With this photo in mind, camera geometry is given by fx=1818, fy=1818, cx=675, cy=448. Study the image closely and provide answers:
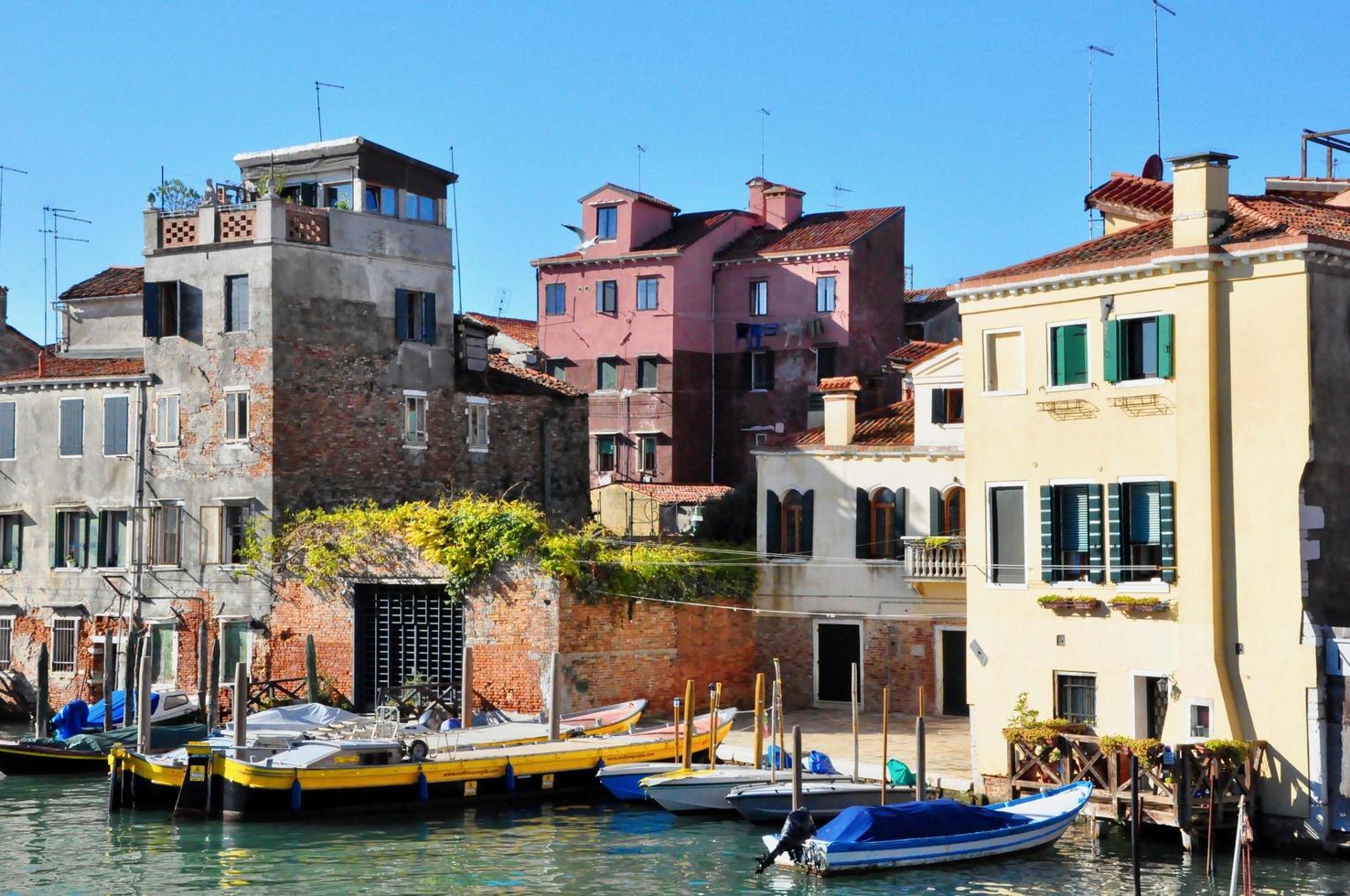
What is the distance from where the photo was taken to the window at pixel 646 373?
4762 cm

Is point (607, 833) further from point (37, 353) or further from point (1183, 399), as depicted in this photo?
point (37, 353)

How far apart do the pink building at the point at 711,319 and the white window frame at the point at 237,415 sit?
1328cm

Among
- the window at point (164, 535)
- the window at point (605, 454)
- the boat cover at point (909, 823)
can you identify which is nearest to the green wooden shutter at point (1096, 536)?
the boat cover at point (909, 823)

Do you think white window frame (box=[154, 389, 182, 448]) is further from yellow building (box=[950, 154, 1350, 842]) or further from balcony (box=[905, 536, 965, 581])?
yellow building (box=[950, 154, 1350, 842])

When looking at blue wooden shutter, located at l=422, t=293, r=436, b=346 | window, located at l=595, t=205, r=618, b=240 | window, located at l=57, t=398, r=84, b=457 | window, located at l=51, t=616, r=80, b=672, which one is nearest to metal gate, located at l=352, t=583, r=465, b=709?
blue wooden shutter, located at l=422, t=293, r=436, b=346

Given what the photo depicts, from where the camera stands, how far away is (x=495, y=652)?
33094 mm

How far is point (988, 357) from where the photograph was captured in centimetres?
2608

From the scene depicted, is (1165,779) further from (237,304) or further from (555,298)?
(555,298)

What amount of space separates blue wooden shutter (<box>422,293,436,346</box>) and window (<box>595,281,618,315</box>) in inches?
393

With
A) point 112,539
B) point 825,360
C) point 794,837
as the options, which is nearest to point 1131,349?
point 794,837

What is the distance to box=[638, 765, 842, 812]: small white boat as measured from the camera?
26672 mm

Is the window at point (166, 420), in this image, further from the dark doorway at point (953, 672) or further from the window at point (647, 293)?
the dark doorway at point (953, 672)

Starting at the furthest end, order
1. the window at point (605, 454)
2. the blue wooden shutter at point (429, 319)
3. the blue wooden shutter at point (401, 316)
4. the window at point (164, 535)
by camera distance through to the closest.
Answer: the window at point (605, 454) → the blue wooden shutter at point (429, 319) → the blue wooden shutter at point (401, 316) → the window at point (164, 535)

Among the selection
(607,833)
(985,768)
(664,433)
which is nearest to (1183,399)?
(985,768)
